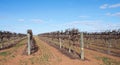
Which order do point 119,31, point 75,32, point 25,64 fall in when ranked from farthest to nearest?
point 119,31 → point 75,32 → point 25,64

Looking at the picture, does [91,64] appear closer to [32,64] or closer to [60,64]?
[60,64]

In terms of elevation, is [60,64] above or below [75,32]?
below

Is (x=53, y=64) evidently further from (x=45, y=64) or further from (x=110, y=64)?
(x=110, y=64)

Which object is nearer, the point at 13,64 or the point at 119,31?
the point at 13,64

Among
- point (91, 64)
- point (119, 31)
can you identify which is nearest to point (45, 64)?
point (91, 64)

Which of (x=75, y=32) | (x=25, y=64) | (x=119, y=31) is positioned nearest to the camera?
(x=25, y=64)

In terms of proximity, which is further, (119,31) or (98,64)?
(119,31)

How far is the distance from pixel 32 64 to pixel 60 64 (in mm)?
2360

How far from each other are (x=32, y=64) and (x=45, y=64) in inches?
43.1

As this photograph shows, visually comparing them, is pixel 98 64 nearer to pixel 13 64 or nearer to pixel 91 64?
pixel 91 64

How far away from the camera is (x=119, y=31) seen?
40.6 metres

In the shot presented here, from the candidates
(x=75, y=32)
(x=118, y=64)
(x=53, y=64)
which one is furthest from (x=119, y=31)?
(x=53, y=64)

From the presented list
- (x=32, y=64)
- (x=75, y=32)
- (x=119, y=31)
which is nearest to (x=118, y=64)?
(x=32, y=64)

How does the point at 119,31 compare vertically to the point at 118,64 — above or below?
above
